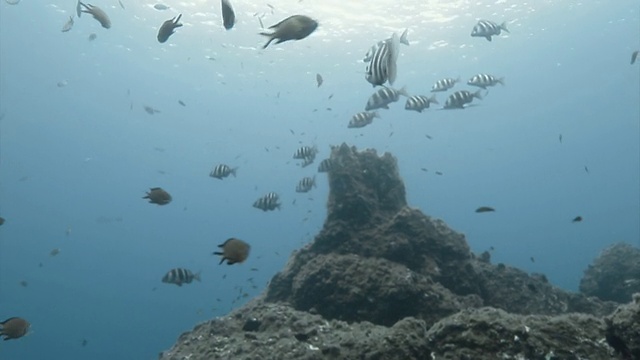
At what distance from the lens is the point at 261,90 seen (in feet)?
172

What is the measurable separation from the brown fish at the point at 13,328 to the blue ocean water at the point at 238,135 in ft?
2.26

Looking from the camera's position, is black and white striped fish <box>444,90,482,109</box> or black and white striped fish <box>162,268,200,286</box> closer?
black and white striped fish <box>162,268,200,286</box>

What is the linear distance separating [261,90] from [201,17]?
1965 cm

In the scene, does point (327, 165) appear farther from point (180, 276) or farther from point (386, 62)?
point (386, 62)

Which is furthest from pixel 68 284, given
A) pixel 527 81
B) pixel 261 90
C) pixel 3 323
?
pixel 3 323

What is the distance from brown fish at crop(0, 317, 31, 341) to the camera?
7.80 m

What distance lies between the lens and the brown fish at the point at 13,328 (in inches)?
307

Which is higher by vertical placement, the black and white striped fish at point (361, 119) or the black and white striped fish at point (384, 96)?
the black and white striped fish at point (361, 119)

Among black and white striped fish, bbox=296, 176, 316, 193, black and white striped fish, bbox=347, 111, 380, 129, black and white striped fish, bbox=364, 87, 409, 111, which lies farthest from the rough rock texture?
black and white striped fish, bbox=364, 87, 409, 111

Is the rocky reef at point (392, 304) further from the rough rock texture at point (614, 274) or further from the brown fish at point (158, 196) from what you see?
the rough rock texture at point (614, 274)

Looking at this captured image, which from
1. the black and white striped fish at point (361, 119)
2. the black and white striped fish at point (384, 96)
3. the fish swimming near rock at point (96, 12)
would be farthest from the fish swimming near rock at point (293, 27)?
the fish swimming near rock at point (96, 12)

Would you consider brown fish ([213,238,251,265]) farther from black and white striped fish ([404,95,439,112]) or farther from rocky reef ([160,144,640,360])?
black and white striped fish ([404,95,439,112])

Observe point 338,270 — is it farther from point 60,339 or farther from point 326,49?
point 60,339

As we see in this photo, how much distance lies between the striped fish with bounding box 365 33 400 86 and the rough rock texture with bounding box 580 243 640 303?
44.8 feet
